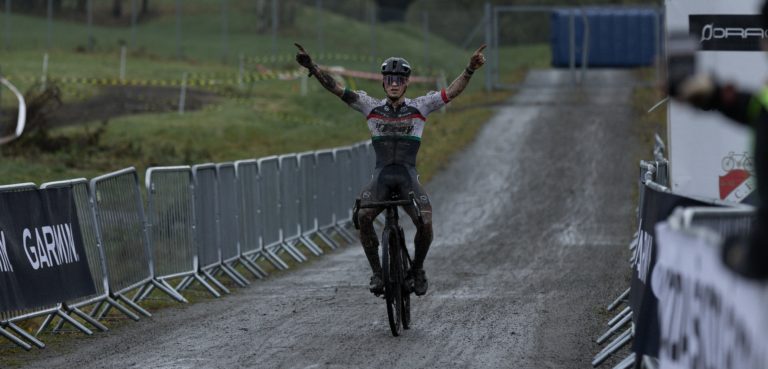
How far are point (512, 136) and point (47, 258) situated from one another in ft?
79.6

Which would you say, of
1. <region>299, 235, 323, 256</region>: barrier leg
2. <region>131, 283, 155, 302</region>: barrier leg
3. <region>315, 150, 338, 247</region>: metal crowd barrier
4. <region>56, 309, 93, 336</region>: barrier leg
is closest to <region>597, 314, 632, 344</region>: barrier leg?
<region>56, 309, 93, 336</region>: barrier leg

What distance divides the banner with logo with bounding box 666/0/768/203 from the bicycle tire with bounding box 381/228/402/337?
12.2 feet

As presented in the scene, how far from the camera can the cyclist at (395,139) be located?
38.4 feet

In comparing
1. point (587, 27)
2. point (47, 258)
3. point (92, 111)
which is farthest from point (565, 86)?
point (47, 258)

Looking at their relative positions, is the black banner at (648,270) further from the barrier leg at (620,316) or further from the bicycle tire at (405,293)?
the bicycle tire at (405,293)

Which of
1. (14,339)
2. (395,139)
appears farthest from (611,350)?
(14,339)

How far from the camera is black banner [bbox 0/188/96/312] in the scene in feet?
36.6

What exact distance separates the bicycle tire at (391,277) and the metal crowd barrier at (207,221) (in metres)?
4.60

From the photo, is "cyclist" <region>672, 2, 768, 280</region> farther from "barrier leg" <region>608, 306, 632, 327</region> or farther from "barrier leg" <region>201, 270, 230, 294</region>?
"barrier leg" <region>201, 270, 230, 294</region>

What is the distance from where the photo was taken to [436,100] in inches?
473

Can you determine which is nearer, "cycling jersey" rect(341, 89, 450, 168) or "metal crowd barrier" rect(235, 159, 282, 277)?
"cycling jersey" rect(341, 89, 450, 168)

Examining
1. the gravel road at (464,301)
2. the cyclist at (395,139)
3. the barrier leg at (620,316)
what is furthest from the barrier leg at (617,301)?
the cyclist at (395,139)

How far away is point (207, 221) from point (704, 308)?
10.1 meters

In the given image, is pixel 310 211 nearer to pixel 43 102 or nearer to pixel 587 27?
pixel 43 102
